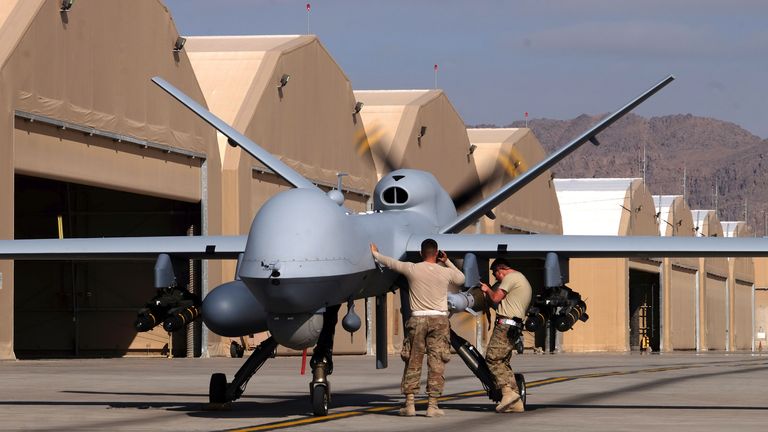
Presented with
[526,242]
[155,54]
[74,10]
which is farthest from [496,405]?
[155,54]

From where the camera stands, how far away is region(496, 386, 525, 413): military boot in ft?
60.6

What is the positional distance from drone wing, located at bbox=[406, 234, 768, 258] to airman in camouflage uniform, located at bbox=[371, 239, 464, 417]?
1198 millimetres

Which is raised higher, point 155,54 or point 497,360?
point 155,54

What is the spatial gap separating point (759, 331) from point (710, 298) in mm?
34379

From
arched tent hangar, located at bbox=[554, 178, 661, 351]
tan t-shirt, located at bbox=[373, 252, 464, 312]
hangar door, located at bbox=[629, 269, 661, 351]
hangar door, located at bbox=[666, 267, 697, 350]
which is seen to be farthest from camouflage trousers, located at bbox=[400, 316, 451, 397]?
hangar door, located at bbox=[629, 269, 661, 351]

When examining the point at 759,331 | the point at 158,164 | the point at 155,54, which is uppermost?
the point at 155,54

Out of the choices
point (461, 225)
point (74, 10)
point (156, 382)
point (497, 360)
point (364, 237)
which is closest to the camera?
point (364, 237)

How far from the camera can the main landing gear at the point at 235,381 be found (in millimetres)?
18734

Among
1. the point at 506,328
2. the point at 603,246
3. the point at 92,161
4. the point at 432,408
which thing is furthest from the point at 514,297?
the point at 92,161

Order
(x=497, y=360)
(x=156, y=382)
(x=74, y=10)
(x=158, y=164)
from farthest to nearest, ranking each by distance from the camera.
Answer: (x=158, y=164) < (x=74, y=10) < (x=156, y=382) < (x=497, y=360)

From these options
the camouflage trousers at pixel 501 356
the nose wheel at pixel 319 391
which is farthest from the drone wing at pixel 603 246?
the nose wheel at pixel 319 391

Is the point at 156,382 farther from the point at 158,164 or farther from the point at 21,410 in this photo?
the point at 158,164

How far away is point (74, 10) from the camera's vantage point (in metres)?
37.3

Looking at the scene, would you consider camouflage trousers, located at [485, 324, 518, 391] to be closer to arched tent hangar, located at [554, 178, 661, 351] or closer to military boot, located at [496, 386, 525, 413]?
military boot, located at [496, 386, 525, 413]
